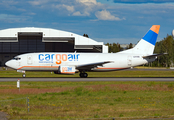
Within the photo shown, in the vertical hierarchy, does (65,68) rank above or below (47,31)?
below

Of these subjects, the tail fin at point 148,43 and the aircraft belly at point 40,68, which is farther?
the tail fin at point 148,43

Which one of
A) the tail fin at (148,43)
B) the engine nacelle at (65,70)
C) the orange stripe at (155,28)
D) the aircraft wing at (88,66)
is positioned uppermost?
the orange stripe at (155,28)

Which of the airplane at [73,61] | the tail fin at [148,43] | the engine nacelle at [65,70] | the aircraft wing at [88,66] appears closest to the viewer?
the engine nacelle at [65,70]

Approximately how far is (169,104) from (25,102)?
34.2 ft

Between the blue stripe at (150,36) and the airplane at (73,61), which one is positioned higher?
the blue stripe at (150,36)

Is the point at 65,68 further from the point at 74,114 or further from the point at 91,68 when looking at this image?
the point at 74,114

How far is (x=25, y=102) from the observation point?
694 inches

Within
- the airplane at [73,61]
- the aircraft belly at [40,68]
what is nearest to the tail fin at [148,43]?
the airplane at [73,61]

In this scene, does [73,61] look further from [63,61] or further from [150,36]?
[150,36]

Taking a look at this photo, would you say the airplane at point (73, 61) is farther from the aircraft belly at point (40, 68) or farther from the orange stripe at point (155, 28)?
the orange stripe at point (155, 28)

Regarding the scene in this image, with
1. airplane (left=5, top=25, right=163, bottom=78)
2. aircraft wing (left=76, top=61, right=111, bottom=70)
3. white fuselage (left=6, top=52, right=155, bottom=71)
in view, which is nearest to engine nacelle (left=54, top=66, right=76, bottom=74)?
airplane (left=5, top=25, right=163, bottom=78)

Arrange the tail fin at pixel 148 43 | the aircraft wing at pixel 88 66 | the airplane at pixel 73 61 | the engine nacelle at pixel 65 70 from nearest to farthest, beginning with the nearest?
1. the engine nacelle at pixel 65 70
2. the aircraft wing at pixel 88 66
3. the airplane at pixel 73 61
4. the tail fin at pixel 148 43

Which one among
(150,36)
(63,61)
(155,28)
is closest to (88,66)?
(63,61)

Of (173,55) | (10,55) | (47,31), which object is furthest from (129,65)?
(173,55)
